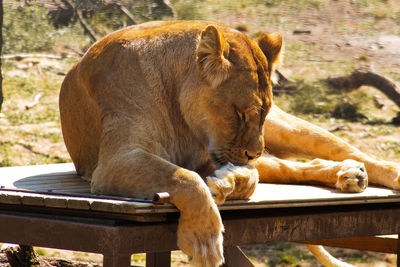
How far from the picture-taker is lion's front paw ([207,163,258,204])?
2703mm

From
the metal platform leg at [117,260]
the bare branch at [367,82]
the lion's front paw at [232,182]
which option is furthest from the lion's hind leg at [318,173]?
the bare branch at [367,82]

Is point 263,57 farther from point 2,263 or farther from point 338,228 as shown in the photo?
point 2,263

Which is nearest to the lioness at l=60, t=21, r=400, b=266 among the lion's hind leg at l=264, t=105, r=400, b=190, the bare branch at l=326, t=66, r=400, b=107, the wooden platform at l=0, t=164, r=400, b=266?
the wooden platform at l=0, t=164, r=400, b=266

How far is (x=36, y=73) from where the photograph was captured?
9.91m

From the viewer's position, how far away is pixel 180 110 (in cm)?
313

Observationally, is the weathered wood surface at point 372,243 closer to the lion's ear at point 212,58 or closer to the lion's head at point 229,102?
the lion's head at point 229,102

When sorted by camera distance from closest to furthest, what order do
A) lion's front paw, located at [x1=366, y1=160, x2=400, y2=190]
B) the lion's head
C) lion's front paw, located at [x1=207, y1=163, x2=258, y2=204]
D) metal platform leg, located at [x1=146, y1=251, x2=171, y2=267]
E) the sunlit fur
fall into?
lion's front paw, located at [x1=207, y1=163, x2=258, y2=204] → the sunlit fur → the lion's head → lion's front paw, located at [x1=366, y1=160, x2=400, y2=190] → metal platform leg, located at [x1=146, y1=251, x2=171, y2=267]

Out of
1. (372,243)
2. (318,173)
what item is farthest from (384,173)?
(372,243)

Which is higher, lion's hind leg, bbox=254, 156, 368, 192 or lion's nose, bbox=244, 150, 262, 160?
lion's nose, bbox=244, 150, 262, 160

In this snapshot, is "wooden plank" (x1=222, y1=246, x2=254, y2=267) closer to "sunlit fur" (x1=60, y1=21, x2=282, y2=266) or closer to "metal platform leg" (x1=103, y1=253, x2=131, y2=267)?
"sunlit fur" (x1=60, y1=21, x2=282, y2=266)

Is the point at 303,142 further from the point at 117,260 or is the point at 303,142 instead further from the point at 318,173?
the point at 117,260

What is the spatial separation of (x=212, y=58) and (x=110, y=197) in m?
0.79

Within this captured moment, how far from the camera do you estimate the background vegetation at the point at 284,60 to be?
8953 millimetres

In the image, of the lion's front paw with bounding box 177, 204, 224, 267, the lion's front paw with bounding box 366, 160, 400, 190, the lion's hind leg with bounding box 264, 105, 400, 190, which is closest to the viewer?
the lion's front paw with bounding box 177, 204, 224, 267
